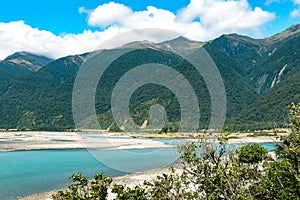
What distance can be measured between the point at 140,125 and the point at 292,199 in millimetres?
187768

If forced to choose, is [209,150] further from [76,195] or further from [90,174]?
[90,174]

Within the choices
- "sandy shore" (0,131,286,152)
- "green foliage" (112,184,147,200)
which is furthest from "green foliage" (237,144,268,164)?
"sandy shore" (0,131,286,152)

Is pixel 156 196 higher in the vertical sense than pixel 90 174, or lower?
higher

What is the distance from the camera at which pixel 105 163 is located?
55.3m

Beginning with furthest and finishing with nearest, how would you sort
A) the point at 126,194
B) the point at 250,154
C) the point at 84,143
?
1. the point at 84,143
2. the point at 250,154
3. the point at 126,194

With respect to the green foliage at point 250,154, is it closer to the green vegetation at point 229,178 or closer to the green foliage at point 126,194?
the green vegetation at point 229,178

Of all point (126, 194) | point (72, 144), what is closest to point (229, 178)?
point (126, 194)

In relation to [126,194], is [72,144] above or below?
below

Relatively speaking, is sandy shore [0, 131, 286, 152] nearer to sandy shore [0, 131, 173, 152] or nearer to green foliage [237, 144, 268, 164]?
sandy shore [0, 131, 173, 152]

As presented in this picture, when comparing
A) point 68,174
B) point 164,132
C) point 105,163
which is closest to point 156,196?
point 68,174

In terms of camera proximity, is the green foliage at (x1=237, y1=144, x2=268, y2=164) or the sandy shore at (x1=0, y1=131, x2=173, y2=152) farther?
the sandy shore at (x1=0, y1=131, x2=173, y2=152)

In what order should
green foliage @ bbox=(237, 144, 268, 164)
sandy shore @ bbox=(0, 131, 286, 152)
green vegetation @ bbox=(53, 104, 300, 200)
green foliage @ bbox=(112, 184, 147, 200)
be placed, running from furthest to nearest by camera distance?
sandy shore @ bbox=(0, 131, 286, 152) → green foliage @ bbox=(237, 144, 268, 164) → green foliage @ bbox=(112, 184, 147, 200) → green vegetation @ bbox=(53, 104, 300, 200)

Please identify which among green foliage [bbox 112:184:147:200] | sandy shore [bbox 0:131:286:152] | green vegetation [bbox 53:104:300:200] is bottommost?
sandy shore [bbox 0:131:286:152]

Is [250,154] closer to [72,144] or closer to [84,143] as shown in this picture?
[72,144]
